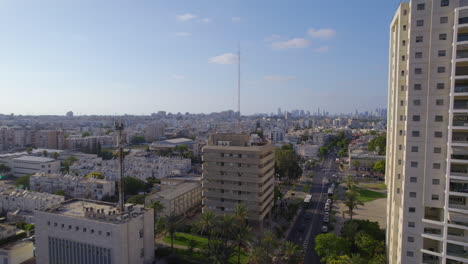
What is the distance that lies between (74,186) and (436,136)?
49.9 metres

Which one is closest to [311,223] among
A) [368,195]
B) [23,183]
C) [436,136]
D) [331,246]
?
[331,246]

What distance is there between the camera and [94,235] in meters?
26.0

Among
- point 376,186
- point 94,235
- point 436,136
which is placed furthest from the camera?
point 376,186

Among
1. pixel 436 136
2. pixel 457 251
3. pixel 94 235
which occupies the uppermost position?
pixel 436 136

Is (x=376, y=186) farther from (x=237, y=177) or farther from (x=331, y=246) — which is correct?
(x=331, y=246)

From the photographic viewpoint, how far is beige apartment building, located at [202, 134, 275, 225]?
36.5 m

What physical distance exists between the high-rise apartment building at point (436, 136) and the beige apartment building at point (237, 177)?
16.8 m

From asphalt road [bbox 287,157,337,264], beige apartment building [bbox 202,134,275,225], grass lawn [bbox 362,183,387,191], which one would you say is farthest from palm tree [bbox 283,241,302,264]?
grass lawn [bbox 362,183,387,191]

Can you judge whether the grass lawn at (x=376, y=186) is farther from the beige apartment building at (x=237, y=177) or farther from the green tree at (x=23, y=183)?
the green tree at (x=23, y=183)

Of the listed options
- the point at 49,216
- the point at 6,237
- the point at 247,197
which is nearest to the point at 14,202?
the point at 6,237

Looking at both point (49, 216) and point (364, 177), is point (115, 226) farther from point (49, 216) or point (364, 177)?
point (364, 177)

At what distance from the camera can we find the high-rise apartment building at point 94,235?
25422 mm

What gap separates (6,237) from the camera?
32.7 meters

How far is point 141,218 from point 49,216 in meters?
8.09
